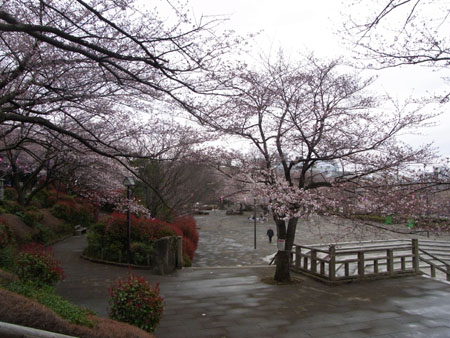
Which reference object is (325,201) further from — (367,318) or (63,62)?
(63,62)

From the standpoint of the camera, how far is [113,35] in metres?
6.55

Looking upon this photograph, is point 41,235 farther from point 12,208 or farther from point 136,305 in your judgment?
point 136,305

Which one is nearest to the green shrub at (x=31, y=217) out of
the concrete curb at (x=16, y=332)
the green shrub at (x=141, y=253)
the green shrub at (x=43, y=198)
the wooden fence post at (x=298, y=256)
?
the green shrub at (x=43, y=198)

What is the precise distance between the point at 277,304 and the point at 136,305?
171 inches

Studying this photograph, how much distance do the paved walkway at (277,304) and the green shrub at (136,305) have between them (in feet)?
4.07

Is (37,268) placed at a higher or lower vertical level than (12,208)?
lower

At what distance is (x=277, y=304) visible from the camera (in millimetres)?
8281

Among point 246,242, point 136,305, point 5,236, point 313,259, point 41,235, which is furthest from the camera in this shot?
point 246,242

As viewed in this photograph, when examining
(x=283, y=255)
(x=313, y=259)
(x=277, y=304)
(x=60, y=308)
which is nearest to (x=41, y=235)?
(x=283, y=255)

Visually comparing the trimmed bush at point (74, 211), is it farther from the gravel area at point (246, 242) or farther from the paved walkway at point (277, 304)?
the paved walkway at point (277, 304)

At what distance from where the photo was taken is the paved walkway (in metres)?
6.52

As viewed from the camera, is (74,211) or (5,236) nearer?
(5,236)

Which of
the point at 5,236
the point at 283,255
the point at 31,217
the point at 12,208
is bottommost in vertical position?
the point at 283,255

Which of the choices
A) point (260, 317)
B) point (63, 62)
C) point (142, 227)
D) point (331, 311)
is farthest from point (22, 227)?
point (331, 311)
